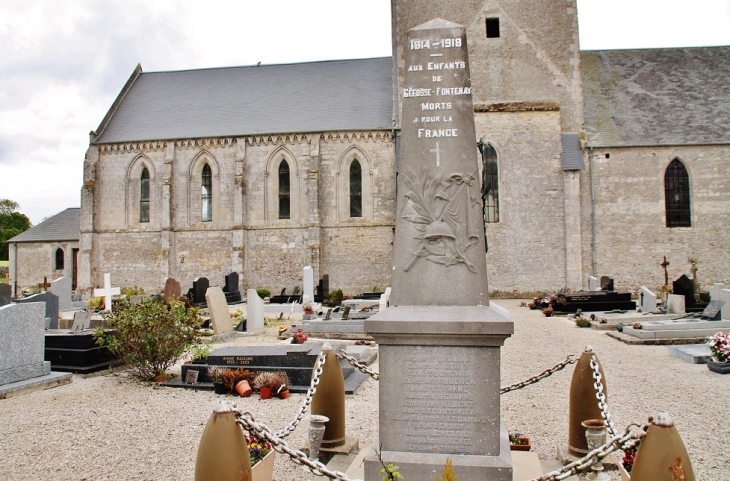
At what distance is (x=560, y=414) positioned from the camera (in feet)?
20.1

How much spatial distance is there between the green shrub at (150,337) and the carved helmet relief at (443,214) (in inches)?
208

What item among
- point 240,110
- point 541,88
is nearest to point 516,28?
point 541,88

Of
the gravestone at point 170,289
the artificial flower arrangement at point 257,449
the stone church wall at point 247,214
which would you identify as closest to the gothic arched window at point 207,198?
the stone church wall at point 247,214

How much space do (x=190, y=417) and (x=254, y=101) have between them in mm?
21111

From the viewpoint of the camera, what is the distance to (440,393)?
3.62 metres

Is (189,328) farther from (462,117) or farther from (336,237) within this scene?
(336,237)

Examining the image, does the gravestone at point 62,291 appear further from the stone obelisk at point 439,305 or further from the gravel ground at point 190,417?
the stone obelisk at point 439,305

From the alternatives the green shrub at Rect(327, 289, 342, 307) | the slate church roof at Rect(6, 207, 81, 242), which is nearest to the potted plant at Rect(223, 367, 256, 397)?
the green shrub at Rect(327, 289, 342, 307)

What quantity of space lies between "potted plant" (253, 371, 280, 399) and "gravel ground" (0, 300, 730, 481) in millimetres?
185

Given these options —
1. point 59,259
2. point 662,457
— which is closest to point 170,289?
point 662,457

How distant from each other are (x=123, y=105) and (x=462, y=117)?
86.2ft

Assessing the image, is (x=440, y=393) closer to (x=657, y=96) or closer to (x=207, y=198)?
(x=207, y=198)

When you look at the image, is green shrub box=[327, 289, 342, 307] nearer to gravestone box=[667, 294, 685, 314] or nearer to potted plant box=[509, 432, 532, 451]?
gravestone box=[667, 294, 685, 314]

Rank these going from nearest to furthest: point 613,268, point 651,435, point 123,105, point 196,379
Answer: point 651,435
point 196,379
point 613,268
point 123,105
